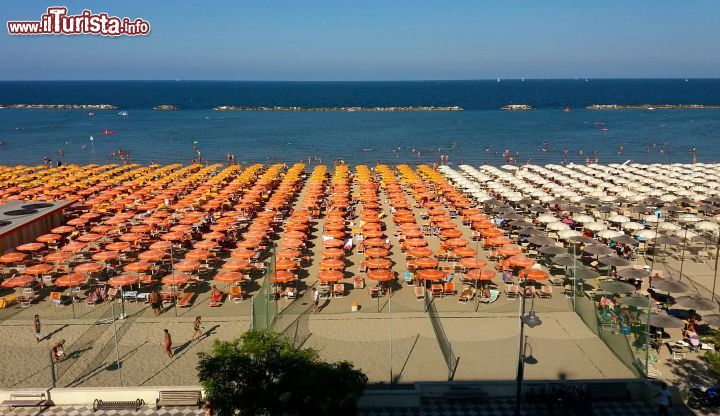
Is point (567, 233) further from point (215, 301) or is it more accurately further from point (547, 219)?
point (215, 301)

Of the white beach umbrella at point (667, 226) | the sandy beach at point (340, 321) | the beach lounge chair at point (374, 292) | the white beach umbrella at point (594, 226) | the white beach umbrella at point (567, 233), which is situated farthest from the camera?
the white beach umbrella at point (594, 226)

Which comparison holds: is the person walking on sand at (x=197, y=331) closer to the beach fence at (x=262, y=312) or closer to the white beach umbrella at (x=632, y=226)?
the beach fence at (x=262, y=312)

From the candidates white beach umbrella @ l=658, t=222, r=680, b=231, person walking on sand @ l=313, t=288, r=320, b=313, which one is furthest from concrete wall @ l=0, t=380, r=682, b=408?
white beach umbrella @ l=658, t=222, r=680, b=231

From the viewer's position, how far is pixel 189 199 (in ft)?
95.7

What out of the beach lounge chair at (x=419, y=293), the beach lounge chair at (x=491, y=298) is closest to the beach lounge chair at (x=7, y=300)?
the beach lounge chair at (x=419, y=293)

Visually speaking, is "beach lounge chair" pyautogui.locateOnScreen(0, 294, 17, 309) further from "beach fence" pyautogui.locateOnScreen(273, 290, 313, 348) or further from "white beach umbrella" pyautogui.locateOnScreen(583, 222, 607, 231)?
"white beach umbrella" pyautogui.locateOnScreen(583, 222, 607, 231)

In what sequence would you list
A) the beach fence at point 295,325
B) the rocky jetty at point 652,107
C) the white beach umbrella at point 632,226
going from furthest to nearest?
the rocky jetty at point 652,107 → the white beach umbrella at point 632,226 → the beach fence at point 295,325

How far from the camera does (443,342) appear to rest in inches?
536

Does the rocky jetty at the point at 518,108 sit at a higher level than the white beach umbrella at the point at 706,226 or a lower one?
higher

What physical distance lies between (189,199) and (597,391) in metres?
22.7

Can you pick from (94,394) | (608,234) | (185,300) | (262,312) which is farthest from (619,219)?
(94,394)

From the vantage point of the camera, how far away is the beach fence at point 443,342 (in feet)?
41.9

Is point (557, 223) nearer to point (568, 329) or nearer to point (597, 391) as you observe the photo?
point (568, 329)

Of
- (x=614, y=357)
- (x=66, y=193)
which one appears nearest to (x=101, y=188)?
(x=66, y=193)
